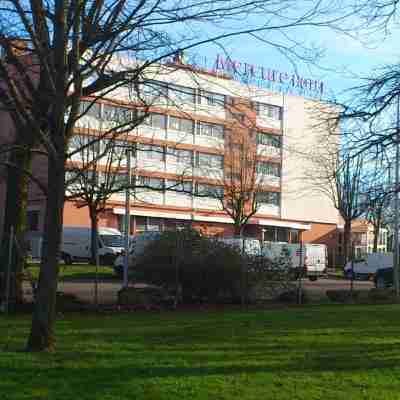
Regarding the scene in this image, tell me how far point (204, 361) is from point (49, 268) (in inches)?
92.1

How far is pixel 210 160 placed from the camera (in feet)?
180

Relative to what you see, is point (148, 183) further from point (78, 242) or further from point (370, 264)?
point (370, 264)

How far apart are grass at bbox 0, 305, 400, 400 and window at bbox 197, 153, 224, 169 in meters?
35.2

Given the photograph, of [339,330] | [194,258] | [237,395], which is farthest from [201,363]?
[194,258]

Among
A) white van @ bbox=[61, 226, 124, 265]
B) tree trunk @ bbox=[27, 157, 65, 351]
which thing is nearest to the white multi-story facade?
white van @ bbox=[61, 226, 124, 265]

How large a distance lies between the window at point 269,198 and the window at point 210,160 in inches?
151

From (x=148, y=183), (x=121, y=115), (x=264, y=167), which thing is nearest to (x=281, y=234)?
(x=264, y=167)

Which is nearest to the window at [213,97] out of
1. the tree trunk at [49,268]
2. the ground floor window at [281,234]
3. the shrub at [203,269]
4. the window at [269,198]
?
the tree trunk at [49,268]

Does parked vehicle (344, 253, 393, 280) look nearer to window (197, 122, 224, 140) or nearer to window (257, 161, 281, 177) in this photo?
window (257, 161, 281, 177)

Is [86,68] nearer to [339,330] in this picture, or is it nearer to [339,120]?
[339,120]

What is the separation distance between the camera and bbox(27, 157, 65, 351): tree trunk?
30.2 ft

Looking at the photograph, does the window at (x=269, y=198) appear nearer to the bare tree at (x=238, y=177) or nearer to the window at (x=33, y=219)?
the bare tree at (x=238, y=177)

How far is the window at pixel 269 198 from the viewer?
2152 inches

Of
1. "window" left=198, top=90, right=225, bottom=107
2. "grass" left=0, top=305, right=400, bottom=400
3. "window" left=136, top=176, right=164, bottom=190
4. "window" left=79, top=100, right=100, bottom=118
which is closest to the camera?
"grass" left=0, top=305, right=400, bottom=400
